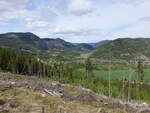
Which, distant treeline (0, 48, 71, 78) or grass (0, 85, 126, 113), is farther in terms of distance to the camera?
distant treeline (0, 48, 71, 78)

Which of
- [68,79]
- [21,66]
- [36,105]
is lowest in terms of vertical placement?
[68,79]

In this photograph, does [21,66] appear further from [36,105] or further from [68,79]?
[36,105]

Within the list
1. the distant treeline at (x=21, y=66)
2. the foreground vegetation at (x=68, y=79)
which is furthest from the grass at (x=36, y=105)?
the distant treeline at (x=21, y=66)

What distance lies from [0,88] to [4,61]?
7562 cm

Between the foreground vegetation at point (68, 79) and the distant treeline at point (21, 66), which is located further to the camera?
the distant treeline at point (21, 66)

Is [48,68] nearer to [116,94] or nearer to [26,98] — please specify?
[116,94]

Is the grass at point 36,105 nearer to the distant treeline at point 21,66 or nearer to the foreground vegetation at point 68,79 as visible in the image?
the foreground vegetation at point 68,79

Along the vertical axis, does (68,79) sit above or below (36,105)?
below

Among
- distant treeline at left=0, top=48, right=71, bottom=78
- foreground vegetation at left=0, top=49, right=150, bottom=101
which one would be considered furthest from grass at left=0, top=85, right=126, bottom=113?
distant treeline at left=0, top=48, right=71, bottom=78

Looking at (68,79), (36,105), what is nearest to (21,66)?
(68,79)

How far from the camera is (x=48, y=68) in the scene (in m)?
128

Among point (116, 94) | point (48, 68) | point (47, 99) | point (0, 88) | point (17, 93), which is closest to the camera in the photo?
point (47, 99)

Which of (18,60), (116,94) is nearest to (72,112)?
(116,94)

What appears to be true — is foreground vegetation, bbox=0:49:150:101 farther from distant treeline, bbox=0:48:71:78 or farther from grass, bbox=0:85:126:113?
grass, bbox=0:85:126:113
